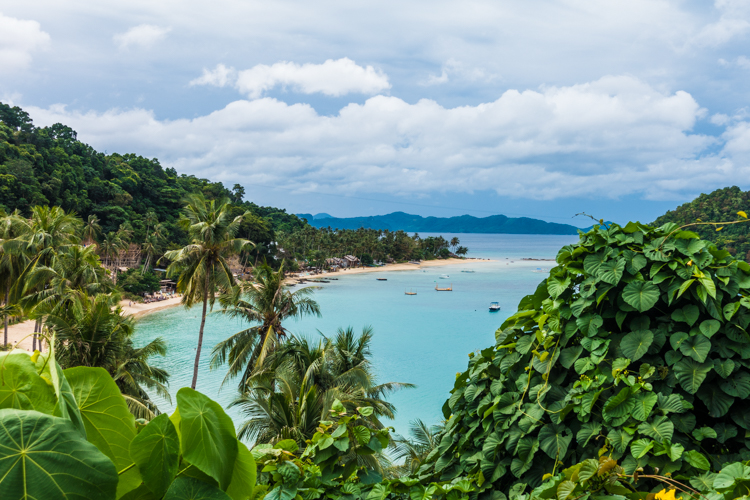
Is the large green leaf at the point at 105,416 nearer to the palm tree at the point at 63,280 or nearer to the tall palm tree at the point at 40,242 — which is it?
the palm tree at the point at 63,280

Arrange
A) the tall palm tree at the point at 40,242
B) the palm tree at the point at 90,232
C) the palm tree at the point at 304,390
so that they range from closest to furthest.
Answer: the palm tree at the point at 304,390 < the tall palm tree at the point at 40,242 < the palm tree at the point at 90,232

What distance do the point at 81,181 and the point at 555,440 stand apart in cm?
6054

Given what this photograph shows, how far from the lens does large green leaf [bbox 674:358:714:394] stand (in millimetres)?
1735

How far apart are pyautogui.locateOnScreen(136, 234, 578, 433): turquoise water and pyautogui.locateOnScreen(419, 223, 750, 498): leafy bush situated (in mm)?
17156

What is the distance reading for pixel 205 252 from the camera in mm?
15406

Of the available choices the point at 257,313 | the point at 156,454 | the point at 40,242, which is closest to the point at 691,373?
the point at 156,454

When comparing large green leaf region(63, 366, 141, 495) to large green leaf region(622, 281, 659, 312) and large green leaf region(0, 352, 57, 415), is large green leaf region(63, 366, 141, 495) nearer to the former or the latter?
large green leaf region(0, 352, 57, 415)

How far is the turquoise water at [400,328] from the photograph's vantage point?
85.7 feet

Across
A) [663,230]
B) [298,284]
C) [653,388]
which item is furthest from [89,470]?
[298,284]

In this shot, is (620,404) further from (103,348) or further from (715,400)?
(103,348)

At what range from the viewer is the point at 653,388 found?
185 cm

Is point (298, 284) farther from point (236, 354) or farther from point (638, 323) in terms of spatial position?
point (638, 323)

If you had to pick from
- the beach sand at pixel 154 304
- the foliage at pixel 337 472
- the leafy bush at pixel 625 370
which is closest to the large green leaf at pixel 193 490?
the beach sand at pixel 154 304

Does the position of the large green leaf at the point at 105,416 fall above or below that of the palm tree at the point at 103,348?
above
